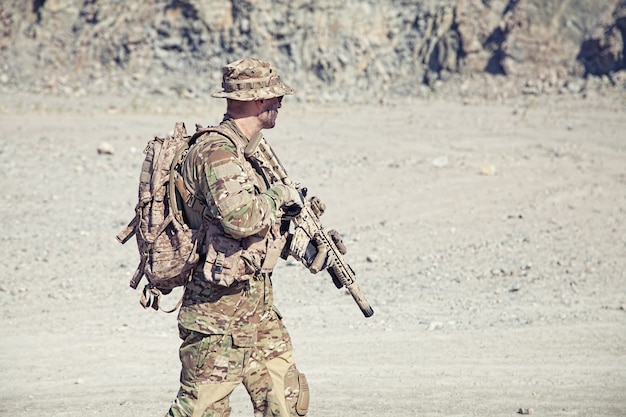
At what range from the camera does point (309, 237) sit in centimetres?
445

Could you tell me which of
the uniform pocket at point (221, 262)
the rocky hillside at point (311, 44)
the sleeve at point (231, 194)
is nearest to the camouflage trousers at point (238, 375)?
the uniform pocket at point (221, 262)

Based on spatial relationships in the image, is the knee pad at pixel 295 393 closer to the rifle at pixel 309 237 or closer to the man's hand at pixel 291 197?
the rifle at pixel 309 237

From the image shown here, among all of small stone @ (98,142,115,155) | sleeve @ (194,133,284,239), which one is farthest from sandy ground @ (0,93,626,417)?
sleeve @ (194,133,284,239)

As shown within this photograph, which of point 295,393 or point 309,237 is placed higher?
point 309,237

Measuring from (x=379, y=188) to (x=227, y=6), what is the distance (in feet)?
38.8

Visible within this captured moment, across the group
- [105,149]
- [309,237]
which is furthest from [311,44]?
[309,237]

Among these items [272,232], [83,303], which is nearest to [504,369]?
[272,232]

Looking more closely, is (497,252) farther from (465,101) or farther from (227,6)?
(227,6)

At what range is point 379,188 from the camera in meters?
12.4

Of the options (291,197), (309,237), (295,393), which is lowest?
(295,393)

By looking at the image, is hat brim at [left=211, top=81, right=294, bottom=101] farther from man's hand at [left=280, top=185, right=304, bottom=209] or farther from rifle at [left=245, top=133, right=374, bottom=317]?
man's hand at [left=280, top=185, right=304, bottom=209]

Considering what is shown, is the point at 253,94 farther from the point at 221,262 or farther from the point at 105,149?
the point at 105,149

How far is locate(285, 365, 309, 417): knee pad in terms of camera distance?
4422 mm

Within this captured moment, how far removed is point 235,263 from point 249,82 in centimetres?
85
